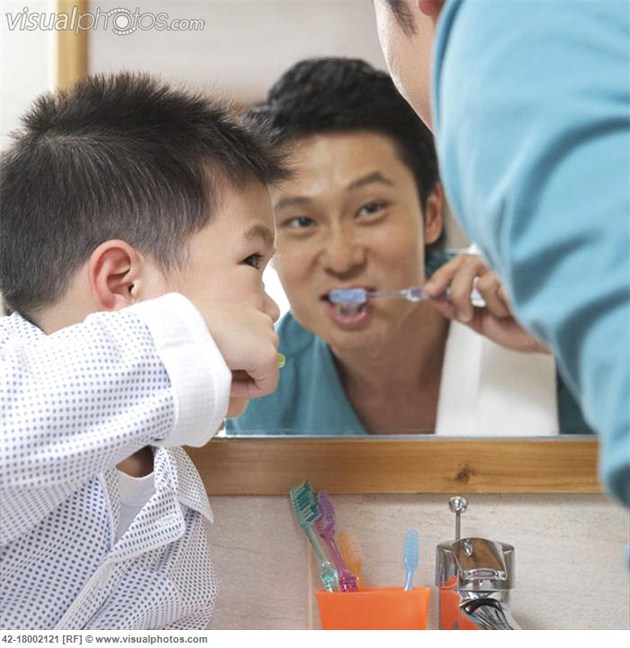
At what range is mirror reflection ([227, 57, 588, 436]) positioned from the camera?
0.99m

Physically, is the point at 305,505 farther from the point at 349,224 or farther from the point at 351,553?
the point at 349,224

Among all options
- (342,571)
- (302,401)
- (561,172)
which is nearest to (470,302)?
(302,401)

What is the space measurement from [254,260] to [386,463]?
262 mm

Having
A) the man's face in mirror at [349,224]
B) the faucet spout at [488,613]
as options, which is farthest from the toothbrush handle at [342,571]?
the man's face in mirror at [349,224]

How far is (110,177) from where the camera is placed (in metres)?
0.87

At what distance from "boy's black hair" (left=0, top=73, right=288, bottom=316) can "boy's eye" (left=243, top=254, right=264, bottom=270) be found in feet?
0.17

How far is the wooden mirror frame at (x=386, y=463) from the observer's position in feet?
3.22

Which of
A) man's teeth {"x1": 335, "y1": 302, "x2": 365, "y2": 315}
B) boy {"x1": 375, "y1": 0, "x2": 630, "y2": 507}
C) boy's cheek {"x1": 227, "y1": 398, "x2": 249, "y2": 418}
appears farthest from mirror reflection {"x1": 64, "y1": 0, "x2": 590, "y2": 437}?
boy {"x1": 375, "y1": 0, "x2": 630, "y2": 507}

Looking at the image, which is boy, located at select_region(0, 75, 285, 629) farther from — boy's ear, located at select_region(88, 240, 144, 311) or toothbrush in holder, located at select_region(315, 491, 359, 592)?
toothbrush in holder, located at select_region(315, 491, 359, 592)

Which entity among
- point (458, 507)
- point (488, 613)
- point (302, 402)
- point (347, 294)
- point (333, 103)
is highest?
point (333, 103)

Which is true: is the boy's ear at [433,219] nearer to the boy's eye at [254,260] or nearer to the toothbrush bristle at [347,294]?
the toothbrush bristle at [347,294]

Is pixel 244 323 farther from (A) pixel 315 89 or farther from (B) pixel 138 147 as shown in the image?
(A) pixel 315 89

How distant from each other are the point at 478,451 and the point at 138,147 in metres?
0.47
